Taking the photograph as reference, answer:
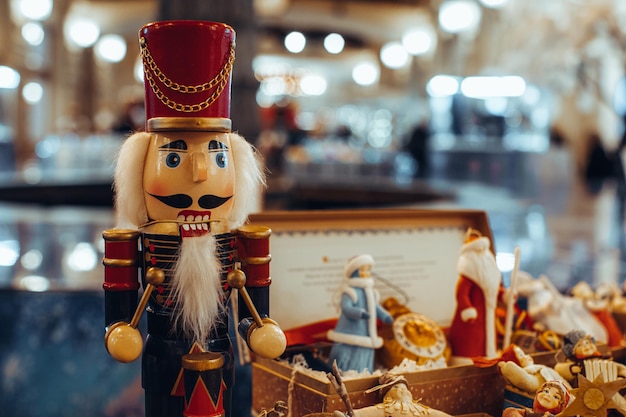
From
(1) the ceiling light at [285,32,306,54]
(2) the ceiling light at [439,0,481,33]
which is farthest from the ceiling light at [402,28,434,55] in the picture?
(2) the ceiling light at [439,0,481,33]

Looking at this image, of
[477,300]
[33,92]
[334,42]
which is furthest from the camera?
[334,42]

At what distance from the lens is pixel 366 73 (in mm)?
20938

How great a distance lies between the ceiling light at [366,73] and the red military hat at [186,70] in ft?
66.6

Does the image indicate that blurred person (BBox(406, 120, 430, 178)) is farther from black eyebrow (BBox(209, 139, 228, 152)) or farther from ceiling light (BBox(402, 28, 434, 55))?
black eyebrow (BBox(209, 139, 228, 152))

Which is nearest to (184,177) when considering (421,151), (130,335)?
(130,335)

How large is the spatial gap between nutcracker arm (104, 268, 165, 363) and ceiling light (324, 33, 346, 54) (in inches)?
686

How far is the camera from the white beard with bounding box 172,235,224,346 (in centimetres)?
97

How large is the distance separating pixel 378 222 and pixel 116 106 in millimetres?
17598

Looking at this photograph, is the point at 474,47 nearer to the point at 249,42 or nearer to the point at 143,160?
the point at 249,42

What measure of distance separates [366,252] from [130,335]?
49 cm

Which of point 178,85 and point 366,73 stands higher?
point 366,73

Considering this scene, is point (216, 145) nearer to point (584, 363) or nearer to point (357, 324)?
point (357, 324)

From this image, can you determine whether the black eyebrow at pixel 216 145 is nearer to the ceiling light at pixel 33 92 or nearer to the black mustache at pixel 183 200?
the black mustache at pixel 183 200

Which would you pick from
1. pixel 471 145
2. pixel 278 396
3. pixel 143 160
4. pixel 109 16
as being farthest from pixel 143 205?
pixel 109 16
